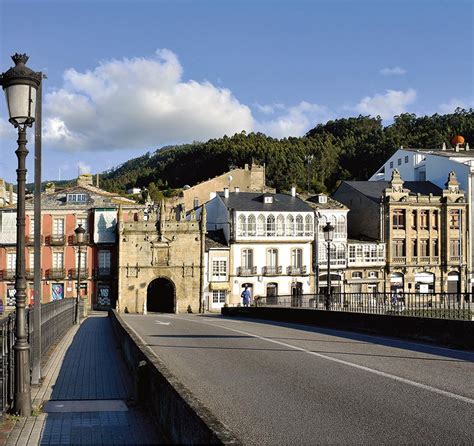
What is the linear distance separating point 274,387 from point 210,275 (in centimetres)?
5398

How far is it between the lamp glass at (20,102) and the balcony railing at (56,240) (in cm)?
5603

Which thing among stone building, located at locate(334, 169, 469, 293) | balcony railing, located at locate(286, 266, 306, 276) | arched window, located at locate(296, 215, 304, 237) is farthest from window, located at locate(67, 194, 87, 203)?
stone building, located at locate(334, 169, 469, 293)

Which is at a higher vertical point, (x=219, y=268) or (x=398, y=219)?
(x=398, y=219)

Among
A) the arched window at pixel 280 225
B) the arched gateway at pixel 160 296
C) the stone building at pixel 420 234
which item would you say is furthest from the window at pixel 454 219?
the arched gateway at pixel 160 296

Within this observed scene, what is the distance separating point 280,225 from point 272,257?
3.30 metres

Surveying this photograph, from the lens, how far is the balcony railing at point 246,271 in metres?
64.1

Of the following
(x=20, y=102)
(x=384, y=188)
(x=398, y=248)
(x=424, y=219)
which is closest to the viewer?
(x=20, y=102)

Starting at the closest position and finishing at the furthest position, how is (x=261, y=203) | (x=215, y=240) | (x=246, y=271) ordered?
1. (x=246, y=271)
2. (x=261, y=203)
3. (x=215, y=240)

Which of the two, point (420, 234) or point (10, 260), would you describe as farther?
point (420, 234)

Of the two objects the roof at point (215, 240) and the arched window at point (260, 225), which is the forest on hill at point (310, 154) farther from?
the arched window at point (260, 225)

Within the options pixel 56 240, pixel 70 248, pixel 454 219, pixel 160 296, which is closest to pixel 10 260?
pixel 56 240

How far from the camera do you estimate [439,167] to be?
2911 inches

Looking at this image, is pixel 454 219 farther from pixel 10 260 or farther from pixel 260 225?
pixel 10 260

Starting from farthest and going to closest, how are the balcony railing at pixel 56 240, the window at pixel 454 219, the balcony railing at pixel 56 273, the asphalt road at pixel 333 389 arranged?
the window at pixel 454 219, the balcony railing at pixel 56 240, the balcony railing at pixel 56 273, the asphalt road at pixel 333 389
